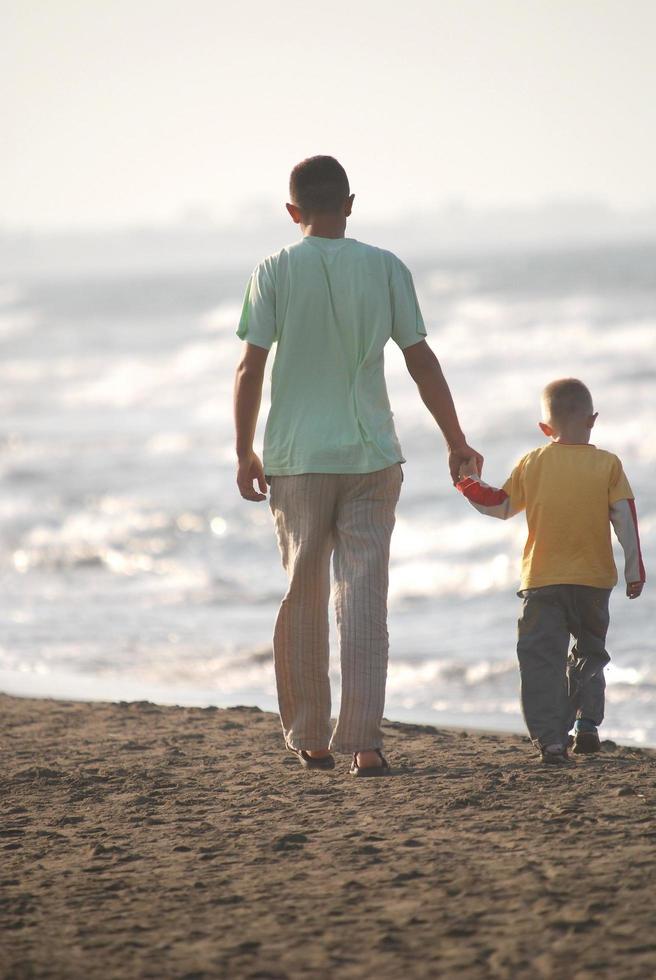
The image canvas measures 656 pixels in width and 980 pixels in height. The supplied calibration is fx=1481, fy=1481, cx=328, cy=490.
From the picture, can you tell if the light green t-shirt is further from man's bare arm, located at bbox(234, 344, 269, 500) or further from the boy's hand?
the boy's hand

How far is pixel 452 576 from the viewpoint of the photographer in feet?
31.4

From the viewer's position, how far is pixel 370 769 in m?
4.16

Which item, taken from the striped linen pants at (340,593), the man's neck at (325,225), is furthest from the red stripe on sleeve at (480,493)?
the man's neck at (325,225)

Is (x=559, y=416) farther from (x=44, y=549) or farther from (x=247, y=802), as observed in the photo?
(x=44, y=549)

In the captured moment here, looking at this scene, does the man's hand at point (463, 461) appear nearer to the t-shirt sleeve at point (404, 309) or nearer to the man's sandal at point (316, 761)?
the t-shirt sleeve at point (404, 309)

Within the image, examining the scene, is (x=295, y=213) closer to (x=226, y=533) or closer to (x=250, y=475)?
(x=250, y=475)

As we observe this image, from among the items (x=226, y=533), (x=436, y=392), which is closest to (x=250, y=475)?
(x=436, y=392)

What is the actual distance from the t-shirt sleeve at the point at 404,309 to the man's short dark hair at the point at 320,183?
246 mm

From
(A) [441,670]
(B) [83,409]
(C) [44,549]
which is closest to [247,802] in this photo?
(A) [441,670]

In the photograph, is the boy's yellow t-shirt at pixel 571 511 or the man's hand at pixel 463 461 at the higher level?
the man's hand at pixel 463 461

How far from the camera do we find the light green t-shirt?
4.10 metres

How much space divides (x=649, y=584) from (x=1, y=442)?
42.3 feet

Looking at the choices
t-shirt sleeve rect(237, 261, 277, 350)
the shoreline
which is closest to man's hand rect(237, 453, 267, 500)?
t-shirt sleeve rect(237, 261, 277, 350)

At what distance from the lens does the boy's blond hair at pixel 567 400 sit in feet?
14.0
